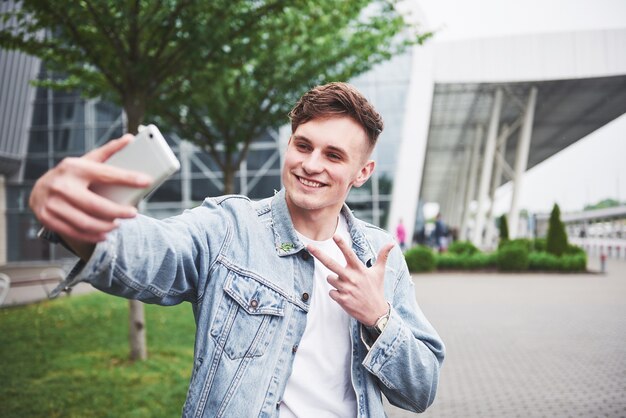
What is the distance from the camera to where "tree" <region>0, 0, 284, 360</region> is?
16.1 ft

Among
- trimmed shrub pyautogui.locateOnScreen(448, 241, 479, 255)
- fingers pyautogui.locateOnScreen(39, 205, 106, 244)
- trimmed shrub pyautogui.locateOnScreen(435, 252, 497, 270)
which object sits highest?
fingers pyautogui.locateOnScreen(39, 205, 106, 244)

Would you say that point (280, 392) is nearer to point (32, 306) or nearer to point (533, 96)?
point (32, 306)

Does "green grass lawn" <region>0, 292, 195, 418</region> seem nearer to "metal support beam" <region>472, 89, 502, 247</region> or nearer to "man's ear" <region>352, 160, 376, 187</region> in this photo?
"man's ear" <region>352, 160, 376, 187</region>

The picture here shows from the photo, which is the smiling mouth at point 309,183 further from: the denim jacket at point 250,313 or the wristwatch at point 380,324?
the wristwatch at point 380,324

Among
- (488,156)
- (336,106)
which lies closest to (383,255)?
(336,106)

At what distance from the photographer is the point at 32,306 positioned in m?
9.98

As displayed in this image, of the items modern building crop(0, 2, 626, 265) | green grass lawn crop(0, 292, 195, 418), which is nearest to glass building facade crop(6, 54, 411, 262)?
modern building crop(0, 2, 626, 265)

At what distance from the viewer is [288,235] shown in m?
1.65

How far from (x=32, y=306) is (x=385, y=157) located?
14.1 metres

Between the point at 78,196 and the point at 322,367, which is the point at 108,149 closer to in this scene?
the point at 78,196

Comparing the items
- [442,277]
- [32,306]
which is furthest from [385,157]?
[32,306]

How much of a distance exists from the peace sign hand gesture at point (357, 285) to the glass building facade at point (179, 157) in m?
17.9

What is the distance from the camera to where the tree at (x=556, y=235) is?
1658 centimetres

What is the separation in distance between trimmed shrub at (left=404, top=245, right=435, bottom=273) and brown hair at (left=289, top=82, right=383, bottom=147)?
1577cm
